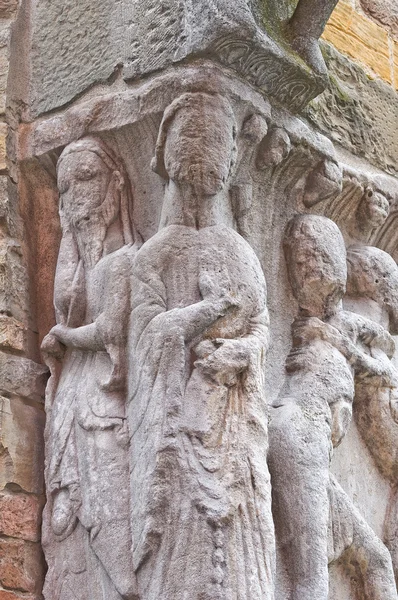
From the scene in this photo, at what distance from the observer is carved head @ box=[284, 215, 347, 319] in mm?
4059

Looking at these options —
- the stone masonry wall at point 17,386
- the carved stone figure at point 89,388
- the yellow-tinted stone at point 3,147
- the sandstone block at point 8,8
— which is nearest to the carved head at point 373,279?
the stone masonry wall at point 17,386

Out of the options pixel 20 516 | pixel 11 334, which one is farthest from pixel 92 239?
pixel 20 516

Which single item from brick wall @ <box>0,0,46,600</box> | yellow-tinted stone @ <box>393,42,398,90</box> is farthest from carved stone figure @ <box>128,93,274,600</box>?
yellow-tinted stone @ <box>393,42,398,90</box>

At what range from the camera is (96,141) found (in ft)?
13.0

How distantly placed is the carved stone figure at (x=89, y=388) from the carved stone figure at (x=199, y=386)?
0.07 m

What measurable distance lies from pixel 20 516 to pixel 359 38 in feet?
7.47

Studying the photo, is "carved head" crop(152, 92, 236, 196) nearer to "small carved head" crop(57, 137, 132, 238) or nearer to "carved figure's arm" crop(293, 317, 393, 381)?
"small carved head" crop(57, 137, 132, 238)

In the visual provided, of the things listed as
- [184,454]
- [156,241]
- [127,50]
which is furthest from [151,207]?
[184,454]

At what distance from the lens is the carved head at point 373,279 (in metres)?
4.35

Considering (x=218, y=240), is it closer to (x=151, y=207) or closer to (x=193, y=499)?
(x=151, y=207)

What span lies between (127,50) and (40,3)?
59 cm

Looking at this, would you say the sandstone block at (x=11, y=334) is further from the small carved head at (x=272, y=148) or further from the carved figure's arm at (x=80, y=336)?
the small carved head at (x=272, y=148)

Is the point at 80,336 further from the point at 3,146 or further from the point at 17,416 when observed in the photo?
the point at 3,146

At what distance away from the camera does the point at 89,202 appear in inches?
155
